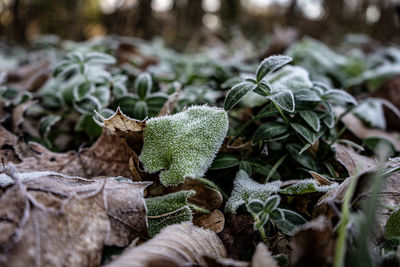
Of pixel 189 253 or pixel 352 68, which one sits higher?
pixel 352 68

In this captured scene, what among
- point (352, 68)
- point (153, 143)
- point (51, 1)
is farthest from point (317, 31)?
point (153, 143)

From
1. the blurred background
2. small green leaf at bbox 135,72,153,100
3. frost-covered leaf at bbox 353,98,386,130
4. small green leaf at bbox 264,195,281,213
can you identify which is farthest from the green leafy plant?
the blurred background

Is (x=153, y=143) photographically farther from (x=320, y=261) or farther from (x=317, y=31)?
(x=317, y=31)

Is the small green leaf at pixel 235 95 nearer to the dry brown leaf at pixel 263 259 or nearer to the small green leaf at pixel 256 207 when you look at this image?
the small green leaf at pixel 256 207

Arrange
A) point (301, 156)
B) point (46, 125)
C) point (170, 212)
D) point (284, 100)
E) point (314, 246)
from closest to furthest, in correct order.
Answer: point (314, 246)
point (170, 212)
point (284, 100)
point (301, 156)
point (46, 125)

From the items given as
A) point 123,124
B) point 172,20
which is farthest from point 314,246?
point 172,20

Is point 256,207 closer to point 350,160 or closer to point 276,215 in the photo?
point 276,215

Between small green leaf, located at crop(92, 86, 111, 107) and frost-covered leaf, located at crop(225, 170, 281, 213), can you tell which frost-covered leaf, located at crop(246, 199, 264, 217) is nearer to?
frost-covered leaf, located at crop(225, 170, 281, 213)
